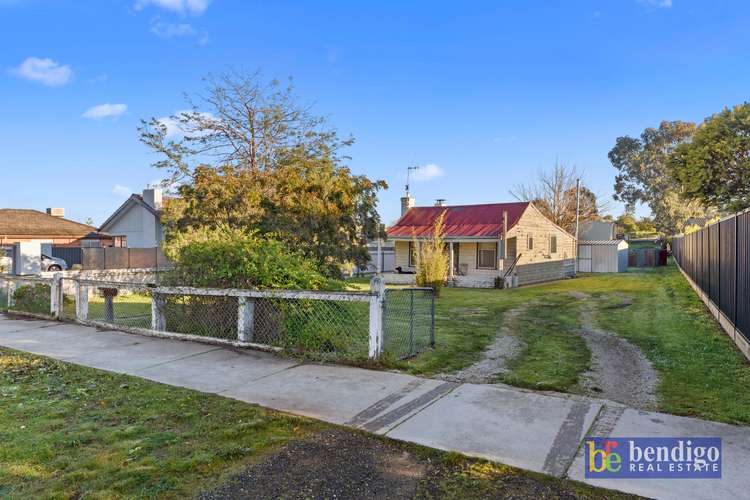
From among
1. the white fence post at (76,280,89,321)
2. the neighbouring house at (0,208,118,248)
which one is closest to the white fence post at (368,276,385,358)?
the white fence post at (76,280,89,321)

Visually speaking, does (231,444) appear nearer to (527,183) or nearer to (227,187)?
(227,187)

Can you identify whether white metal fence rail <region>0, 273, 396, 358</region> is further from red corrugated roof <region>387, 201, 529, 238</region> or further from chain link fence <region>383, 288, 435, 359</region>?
red corrugated roof <region>387, 201, 529, 238</region>

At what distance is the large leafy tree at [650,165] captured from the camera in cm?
5547

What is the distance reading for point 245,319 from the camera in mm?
7277

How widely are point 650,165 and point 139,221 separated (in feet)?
191

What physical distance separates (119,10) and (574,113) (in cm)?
2084

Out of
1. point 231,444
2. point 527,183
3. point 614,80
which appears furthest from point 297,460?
point 527,183

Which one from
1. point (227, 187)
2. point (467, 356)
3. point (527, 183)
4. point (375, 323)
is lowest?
point (467, 356)

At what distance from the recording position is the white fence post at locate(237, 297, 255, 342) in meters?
7.24

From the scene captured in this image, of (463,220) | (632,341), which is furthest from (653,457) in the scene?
(463,220)

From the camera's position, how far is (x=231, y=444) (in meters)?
3.71

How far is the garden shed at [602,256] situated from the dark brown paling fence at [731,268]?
22062mm

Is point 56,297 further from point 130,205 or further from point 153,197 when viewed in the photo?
point 130,205

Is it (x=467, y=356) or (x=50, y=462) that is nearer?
(x=50, y=462)
